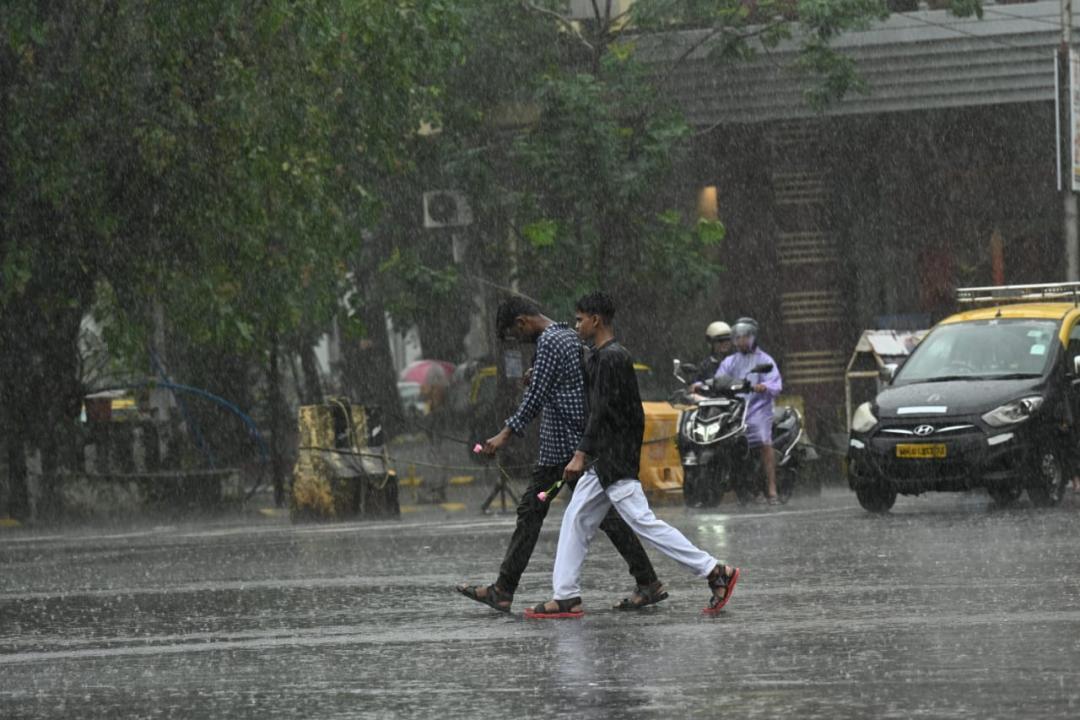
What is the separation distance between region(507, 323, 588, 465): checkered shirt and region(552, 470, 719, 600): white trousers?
24 cm

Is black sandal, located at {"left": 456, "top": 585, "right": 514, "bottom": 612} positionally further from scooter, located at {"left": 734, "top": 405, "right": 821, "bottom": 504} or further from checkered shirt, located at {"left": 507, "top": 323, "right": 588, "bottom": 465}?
scooter, located at {"left": 734, "top": 405, "right": 821, "bottom": 504}

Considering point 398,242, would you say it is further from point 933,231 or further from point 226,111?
point 226,111

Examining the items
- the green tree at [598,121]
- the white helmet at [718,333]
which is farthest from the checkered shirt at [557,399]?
the green tree at [598,121]

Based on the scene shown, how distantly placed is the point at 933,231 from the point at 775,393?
12.8 meters

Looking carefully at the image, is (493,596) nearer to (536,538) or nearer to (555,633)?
(536,538)

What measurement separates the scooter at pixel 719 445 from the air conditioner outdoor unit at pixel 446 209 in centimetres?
682

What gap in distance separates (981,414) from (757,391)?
324 centimetres

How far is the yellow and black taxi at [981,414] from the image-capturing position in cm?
1998

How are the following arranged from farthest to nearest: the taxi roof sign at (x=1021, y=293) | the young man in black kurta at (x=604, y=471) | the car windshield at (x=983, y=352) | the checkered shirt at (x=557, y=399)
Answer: the taxi roof sign at (x=1021, y=293) → the car windshield at (x=983, y=352) → the checkered shirt at (x=557, y=399) → the young man in black kurta at (x=604, y=471)

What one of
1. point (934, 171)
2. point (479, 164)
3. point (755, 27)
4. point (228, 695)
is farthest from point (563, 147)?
point (228, 695)

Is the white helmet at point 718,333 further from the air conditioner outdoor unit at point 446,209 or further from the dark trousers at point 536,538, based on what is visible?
the dark trousers at point 536,538

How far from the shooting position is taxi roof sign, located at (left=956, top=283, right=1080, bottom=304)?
23.9 m

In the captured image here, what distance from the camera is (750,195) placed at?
3497 cm

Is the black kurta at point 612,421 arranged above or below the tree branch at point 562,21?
Answer: below
